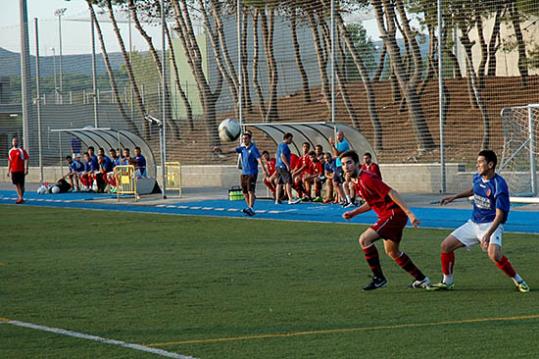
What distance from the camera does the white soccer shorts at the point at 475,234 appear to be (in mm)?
11023

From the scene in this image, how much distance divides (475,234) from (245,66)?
79.8 ft

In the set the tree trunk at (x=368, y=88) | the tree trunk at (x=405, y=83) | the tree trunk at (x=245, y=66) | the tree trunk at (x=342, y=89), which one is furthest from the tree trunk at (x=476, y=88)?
the tree trunk at (x=245, y=66)

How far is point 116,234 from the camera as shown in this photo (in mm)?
19344

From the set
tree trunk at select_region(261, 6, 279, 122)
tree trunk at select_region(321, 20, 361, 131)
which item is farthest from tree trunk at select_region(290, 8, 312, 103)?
tree trunk at select_region(321, 20, 361, 131)

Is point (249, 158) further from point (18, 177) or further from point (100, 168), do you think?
point (100, 168)

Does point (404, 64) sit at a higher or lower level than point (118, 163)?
higher

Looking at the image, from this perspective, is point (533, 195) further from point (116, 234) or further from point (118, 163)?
point (118, 163)

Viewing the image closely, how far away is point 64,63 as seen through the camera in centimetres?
4559

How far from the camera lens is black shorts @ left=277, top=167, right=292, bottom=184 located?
26.0m

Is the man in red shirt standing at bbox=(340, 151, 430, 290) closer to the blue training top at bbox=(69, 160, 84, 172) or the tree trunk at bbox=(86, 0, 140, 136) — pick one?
the blue training top at bbox=(69, 160, 84, 172)

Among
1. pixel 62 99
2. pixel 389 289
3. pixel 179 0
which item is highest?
pixel 179 0

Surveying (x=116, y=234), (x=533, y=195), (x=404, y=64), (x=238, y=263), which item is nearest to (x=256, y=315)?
(x=238, y=263)

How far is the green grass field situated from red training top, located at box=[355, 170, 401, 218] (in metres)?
0.85

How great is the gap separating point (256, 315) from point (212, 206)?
1692 cm
